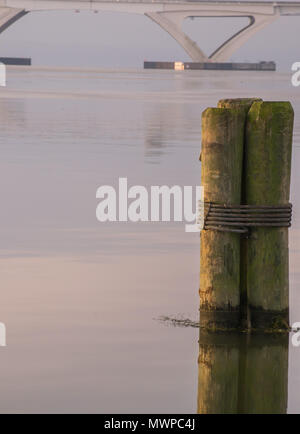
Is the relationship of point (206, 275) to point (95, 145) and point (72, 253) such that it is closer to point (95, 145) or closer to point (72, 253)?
point (72, 253)

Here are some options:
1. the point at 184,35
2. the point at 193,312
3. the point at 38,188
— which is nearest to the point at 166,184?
the point at 38,188

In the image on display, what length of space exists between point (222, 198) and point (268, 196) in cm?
34

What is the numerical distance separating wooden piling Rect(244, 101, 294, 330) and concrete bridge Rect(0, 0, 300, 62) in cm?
13368

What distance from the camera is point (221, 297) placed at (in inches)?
334

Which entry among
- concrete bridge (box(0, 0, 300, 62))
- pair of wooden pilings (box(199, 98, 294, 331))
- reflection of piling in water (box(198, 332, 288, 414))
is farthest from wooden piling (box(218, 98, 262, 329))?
concrete bridge (box(0, 0, 300, 62))

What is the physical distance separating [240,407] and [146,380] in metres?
0.75

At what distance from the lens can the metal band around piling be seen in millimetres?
8406

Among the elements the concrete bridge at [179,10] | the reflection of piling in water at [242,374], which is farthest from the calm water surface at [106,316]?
the concrete bridge at [179,10]

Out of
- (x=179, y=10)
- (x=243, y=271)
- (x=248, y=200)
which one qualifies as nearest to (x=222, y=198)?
(x=248, y=200)

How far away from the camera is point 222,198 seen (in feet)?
A: 28.0

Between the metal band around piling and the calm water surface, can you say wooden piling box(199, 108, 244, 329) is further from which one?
the calm water surface

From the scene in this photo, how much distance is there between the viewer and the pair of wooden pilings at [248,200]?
8.36m

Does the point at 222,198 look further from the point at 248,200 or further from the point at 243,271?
the point at 243,271

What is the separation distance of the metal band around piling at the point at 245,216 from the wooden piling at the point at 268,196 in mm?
62
